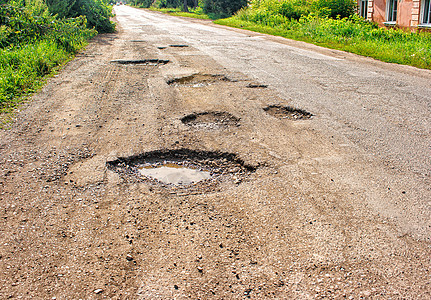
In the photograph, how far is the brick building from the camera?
566 inches

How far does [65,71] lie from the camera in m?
8.43

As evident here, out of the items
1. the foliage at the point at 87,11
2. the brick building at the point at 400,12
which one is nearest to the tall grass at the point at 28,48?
the foliage at the point at 87,11

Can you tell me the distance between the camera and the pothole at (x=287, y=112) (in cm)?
519

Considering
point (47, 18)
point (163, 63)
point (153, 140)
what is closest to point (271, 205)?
point (153, 140)

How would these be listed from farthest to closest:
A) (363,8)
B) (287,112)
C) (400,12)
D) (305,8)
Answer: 1. (305,8)
2. (363,8)
3. (400,12)
4. (287,112)

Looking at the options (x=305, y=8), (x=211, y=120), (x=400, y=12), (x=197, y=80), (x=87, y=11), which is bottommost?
(x=211, y=120)

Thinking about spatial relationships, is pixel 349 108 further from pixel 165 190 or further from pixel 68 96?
A: pixel 68 96

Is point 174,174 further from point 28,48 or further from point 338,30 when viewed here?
point 338,30

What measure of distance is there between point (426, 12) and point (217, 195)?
50.2 ft

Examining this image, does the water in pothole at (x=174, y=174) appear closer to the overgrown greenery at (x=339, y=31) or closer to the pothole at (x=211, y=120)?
the pothole at (x=211, y=120)

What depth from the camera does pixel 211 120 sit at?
16.5ft

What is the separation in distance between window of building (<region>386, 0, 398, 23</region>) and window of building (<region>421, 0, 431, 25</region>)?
2149 millimetres

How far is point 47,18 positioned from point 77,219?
10938mm

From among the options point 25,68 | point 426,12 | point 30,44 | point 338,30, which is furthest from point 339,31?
point 25,68
